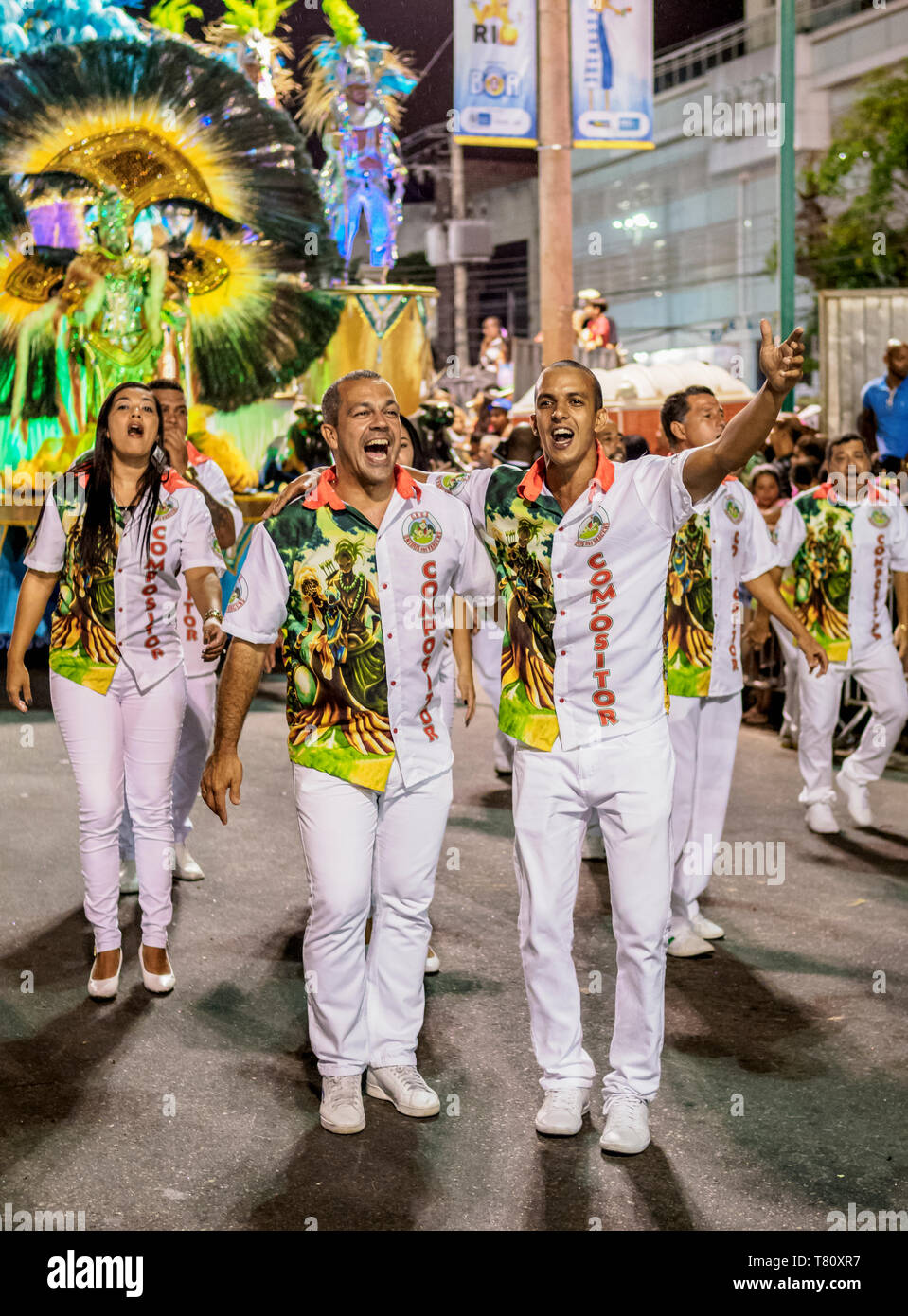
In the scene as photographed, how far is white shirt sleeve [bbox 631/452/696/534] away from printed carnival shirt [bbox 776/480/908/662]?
420cm

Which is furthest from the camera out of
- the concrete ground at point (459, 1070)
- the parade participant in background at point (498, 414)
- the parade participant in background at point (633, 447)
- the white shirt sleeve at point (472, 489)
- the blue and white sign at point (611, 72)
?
the parade participant in background at point (498, 414)

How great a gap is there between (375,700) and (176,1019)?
163cm

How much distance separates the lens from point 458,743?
10703mm

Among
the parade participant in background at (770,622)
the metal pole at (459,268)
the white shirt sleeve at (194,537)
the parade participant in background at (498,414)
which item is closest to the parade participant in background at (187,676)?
the white shirt sleeve at (194,537)

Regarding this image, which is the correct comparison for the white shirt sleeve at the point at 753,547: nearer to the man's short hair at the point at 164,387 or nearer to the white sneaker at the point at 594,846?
the white sneaker at the point at 594,846

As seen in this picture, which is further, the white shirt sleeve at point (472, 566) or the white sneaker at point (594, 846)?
the white sneaker at point (594, 846)

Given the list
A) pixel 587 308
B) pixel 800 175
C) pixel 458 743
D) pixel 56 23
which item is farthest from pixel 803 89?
pixel 458 743

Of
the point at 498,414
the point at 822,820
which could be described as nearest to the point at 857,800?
the point at 822,820

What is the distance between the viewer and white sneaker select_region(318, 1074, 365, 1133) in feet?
14.6

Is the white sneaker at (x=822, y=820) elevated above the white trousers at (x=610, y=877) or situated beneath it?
situated beneath

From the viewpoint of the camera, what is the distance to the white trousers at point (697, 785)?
19.6 ft

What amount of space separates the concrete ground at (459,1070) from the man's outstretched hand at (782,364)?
1.96 m

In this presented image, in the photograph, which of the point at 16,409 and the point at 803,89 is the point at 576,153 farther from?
the point at 16,409

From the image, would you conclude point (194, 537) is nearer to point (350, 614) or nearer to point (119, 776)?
point (119, 776)
